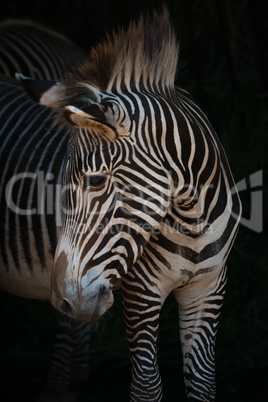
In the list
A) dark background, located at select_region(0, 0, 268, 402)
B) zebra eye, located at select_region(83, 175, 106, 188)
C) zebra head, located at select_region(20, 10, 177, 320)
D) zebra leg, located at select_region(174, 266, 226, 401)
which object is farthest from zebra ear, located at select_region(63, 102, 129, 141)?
dark background, located at select_region(0, 0, 268, 402)

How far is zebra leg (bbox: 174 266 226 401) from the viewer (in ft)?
11.3

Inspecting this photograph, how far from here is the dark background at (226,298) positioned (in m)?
4.94

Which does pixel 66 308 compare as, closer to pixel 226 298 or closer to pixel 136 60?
pixel 136 60

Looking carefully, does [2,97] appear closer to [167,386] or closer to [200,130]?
[200,130]

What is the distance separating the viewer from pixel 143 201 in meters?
2.86

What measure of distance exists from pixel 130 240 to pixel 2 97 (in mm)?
1968

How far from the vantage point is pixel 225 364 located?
16.8 feet

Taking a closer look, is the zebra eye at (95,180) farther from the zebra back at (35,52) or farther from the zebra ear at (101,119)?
the zebra back at (35,52)

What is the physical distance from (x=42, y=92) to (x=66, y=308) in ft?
3.46

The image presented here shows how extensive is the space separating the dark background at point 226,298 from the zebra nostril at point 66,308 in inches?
74.6

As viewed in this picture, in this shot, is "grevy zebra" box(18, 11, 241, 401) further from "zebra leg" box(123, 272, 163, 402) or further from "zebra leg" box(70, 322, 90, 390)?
"zebra leg" box(70, 322, 90, 390)

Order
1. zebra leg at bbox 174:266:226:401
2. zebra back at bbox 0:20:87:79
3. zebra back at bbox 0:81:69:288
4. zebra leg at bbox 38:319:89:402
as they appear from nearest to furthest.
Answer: zebra leg at bbox 174:266:226:401, zebra back at bbox 0:81:69:288, zebra leg at bbox 38:319:89:402, zebra back at bbox 0:20:87:79

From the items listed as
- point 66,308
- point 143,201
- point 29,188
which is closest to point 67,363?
point 29,188

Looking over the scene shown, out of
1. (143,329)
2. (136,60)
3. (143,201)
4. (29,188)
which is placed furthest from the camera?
→ (29,188)
